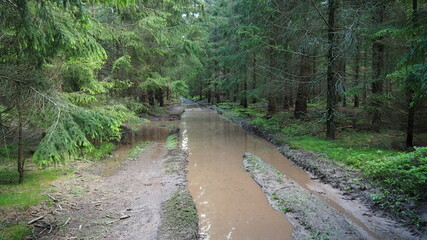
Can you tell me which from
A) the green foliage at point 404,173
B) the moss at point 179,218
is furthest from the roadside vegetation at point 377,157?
the moss at point 179,218

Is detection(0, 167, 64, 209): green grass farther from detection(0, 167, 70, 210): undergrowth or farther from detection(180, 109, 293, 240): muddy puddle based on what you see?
detection(180, 109, 293, 240): muddy puddle

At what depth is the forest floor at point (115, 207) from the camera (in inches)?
188

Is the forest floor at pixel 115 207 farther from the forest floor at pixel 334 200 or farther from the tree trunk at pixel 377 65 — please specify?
the tree trunk at pixel 377 65

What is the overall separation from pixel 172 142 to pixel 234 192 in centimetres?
676

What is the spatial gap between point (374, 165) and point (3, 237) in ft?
28.5

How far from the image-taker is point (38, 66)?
18.1 ft

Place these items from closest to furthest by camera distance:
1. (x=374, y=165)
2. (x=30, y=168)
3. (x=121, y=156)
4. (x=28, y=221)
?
(x=28, y=221) < (x=374, y=165) < (x=30, y=168) < (x=121, y=156)

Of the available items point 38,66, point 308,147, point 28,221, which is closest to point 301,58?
point 308,147

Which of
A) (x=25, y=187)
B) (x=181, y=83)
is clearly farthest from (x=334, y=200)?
(x=181, y=83)

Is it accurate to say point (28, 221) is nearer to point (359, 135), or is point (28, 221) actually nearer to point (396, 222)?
point (396, 222)

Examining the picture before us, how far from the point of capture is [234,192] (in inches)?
286

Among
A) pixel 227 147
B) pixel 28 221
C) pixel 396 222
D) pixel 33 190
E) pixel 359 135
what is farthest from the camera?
pixel 227 147

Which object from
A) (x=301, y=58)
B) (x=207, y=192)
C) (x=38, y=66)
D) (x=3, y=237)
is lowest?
(x=207, y=192)

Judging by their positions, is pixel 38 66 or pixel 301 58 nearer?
pixel 38 66
